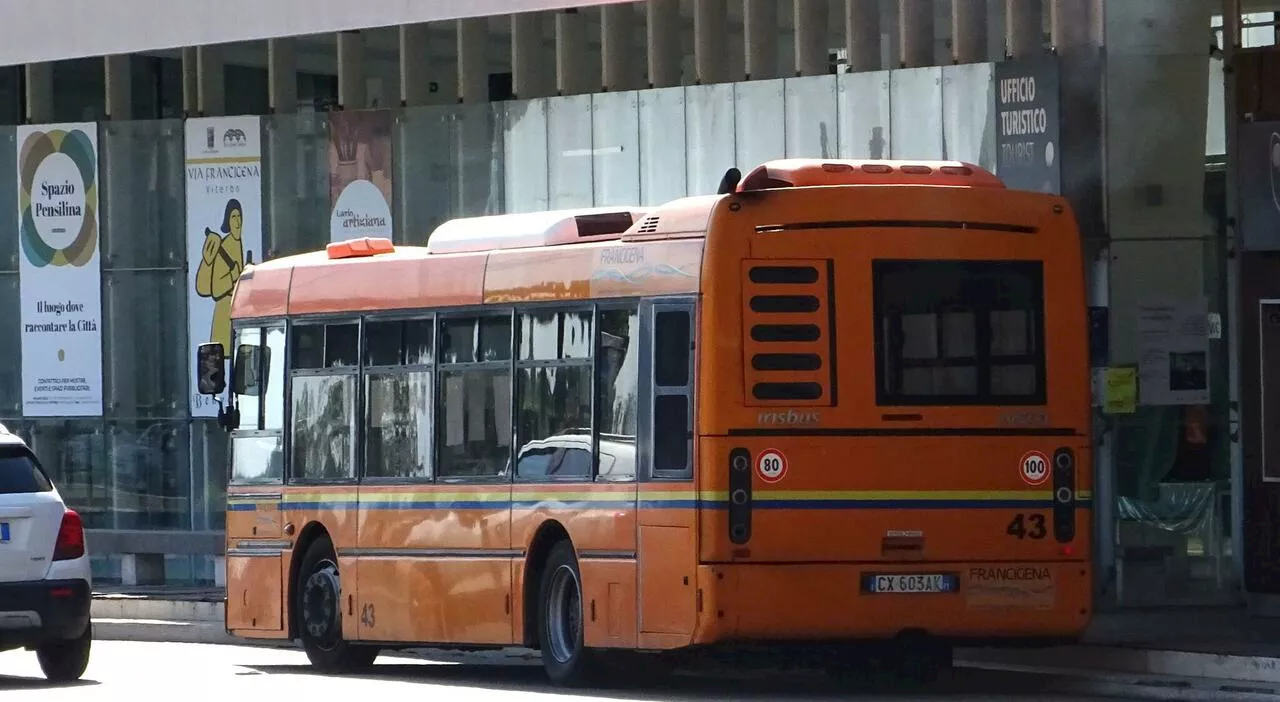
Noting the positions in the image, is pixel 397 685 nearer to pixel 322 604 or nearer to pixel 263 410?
pixel 322 604

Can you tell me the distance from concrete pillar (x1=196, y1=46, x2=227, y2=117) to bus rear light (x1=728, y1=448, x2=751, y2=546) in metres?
13.7

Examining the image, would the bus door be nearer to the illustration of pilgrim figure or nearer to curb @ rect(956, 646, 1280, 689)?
curb @ rect(956, 646, 1280, 689)

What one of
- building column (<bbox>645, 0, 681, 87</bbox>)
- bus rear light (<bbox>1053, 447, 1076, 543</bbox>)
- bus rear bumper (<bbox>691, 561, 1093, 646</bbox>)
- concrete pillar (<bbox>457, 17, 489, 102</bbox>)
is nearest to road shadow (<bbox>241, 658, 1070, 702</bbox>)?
bus rear bumper (<bbox>691, 561, 1093, 646</bbox>)

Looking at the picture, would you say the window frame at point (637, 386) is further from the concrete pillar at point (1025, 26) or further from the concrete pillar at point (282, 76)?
the concrete pillar at point (282, 76)

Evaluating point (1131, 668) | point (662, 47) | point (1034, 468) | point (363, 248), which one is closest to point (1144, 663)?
point (1131, 668)

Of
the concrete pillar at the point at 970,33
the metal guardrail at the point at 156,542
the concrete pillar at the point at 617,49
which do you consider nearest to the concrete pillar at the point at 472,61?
the concrete pillar at the point at 617,49

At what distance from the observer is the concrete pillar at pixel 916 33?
2111 centimetres

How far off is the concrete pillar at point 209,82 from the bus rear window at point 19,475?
1053cm

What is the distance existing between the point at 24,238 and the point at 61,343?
1.18 metres

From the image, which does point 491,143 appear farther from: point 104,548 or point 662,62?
point 104,548

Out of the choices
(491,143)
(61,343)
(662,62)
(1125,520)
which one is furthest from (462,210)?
(1125,520)

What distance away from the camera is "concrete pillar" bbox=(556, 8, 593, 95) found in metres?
23.7

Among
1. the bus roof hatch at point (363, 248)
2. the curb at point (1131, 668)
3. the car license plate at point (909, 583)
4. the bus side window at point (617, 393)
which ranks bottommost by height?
the curb at point (1131, 668)

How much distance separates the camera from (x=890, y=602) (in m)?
14.1
